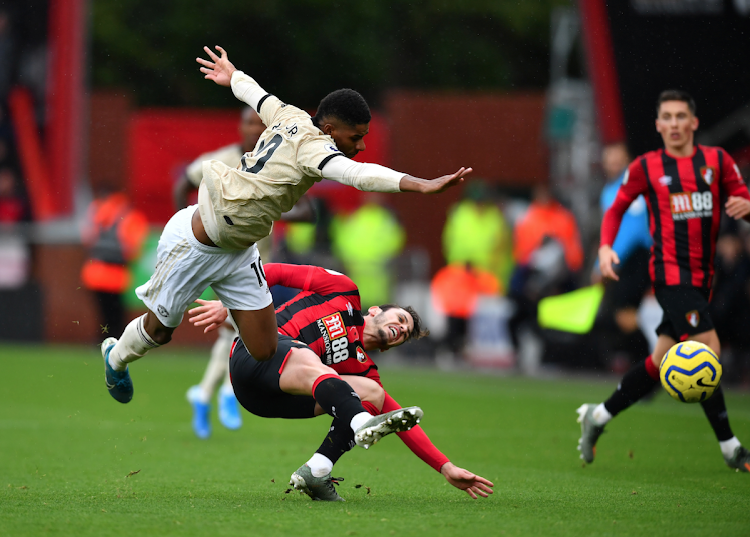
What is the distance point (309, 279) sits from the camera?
18.8 ft

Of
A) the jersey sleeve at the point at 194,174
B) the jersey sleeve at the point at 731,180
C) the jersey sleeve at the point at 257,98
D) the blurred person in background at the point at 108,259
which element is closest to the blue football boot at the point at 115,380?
the jersey sleeve at the point at 194,174

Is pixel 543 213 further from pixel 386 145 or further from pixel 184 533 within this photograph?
pixel 184 533

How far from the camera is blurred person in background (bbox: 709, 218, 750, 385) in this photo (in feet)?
38.1

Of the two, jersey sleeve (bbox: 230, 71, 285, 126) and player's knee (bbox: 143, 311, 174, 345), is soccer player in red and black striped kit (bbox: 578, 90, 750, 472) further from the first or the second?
player's knee (bbox: 143, 311, 174, 345)

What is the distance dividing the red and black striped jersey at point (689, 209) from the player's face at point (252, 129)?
2.62 metres

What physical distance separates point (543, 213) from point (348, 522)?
418 inches

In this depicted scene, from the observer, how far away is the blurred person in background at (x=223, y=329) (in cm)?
761

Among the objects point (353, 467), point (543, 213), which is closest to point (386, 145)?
point (543, 213)

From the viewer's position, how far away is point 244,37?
2742 cm

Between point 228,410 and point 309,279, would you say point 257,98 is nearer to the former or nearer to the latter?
point 309,279

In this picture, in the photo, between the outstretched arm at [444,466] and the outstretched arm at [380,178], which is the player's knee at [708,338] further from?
the outstretched arm at [380,178]

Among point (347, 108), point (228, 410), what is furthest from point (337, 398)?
point (228, 410)

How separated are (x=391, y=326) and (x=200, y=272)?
1076 millimetres

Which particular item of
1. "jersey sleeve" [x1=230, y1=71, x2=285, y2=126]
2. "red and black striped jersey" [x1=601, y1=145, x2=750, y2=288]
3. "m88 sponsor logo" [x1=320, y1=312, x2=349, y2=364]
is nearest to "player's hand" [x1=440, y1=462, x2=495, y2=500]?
"m88 sponsor logo" [x1=320, y1=312, x2=349, y2=364]
